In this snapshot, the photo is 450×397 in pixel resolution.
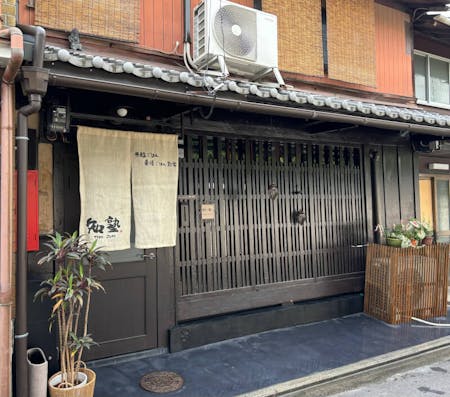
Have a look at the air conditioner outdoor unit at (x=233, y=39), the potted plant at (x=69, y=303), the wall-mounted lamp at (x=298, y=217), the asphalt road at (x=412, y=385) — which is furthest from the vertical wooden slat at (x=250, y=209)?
the potted plant at (x=69, y=303)

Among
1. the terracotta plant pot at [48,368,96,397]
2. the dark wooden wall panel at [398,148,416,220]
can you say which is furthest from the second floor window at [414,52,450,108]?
the terracotta plant pot at [48,368,96,397]

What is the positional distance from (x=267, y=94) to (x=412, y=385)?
4021 millimetres

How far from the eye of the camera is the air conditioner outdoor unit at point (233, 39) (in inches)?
215

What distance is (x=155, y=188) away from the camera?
5250 mm

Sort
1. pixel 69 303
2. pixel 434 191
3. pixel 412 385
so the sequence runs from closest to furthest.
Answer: pixel 69 303
pixel 412 385
pixel 434 191

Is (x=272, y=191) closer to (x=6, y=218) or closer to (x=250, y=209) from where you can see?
(x=250, y=209)

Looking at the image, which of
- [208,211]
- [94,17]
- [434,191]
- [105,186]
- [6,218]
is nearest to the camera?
[6,218]

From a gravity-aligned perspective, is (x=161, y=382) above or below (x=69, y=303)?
below

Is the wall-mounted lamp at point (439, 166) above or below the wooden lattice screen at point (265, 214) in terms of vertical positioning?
above

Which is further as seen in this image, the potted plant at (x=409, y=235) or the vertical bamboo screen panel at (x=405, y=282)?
the potted plant at (x=409, y=235)

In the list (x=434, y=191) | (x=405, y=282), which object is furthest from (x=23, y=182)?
(x=434, y=191)

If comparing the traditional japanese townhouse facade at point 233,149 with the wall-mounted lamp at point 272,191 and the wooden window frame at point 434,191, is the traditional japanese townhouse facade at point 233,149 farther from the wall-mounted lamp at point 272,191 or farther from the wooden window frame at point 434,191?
the wooden window frame at point 434,191

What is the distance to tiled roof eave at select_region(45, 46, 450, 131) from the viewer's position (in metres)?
3.62

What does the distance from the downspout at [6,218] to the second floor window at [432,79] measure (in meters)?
8.82
